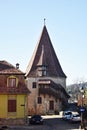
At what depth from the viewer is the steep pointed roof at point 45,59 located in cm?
7594

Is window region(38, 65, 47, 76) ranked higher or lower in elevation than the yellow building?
higher

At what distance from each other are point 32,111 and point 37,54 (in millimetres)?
10755

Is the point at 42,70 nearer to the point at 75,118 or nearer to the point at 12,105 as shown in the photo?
the point at 75,118

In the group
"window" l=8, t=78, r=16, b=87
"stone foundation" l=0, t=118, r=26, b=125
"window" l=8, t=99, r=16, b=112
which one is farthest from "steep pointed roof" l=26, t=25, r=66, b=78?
"stone foundation" l=0, t=118, r=26, b=125

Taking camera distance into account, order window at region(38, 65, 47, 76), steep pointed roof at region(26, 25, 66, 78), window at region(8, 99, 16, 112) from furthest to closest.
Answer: steep pointed roof at region(26, 25, 66, 78)
window at region(38, 65, 47, 76)
window at region(8, 99, 16, 112)

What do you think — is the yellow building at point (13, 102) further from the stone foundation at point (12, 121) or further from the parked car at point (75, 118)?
the parked car at point (75, 118)

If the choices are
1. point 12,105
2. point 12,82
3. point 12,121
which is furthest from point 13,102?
point 12,82

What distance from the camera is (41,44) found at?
257 feet

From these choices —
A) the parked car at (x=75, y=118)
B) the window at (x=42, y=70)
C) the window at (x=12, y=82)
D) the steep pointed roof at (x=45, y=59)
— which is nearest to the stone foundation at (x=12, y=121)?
the window at (x=12, y=82)

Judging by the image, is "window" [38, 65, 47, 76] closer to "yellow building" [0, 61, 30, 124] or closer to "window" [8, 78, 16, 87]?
"window" [8, 78, 16, 87]

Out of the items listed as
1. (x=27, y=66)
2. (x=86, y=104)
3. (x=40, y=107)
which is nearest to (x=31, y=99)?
(x=40, y=107)

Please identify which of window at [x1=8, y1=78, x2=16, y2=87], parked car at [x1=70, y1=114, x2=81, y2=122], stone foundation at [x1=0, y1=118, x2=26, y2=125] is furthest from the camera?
parked car at [x1=70, y1=114, x2=81, y2=122]

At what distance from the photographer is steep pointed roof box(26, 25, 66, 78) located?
249 ft

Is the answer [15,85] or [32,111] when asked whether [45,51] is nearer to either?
[32,111]
